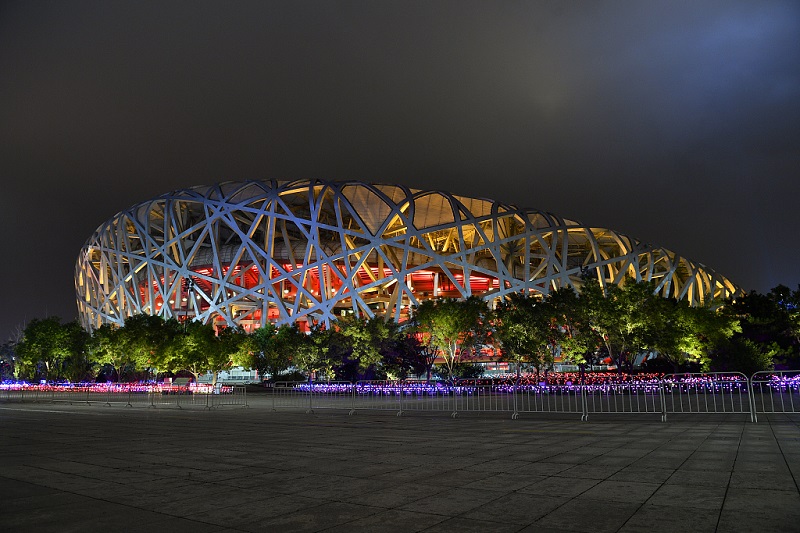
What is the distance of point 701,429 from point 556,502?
8809 mm

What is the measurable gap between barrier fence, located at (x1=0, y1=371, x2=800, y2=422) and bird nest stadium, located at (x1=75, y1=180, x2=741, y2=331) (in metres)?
20.3

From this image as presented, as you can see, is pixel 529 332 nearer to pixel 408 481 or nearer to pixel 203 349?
pixel 203 349

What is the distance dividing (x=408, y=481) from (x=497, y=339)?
3867 cm

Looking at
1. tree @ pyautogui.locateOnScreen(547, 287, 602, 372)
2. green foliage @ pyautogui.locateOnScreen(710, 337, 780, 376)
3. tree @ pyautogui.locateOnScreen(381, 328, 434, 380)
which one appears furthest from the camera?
tree @ pyautogui.locateOnScreen(381, 328, 434, 380)

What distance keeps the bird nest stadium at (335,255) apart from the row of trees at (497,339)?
10155mm

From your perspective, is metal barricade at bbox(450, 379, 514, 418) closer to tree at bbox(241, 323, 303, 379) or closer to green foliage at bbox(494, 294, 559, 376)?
green foliage at bbox(494, 294, 559, 376)

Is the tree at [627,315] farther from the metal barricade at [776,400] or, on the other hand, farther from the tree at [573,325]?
the metal barricade at [776,400]

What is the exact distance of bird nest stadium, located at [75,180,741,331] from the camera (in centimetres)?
6078

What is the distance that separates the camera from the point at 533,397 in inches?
1211

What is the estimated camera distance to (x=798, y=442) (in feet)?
31.5

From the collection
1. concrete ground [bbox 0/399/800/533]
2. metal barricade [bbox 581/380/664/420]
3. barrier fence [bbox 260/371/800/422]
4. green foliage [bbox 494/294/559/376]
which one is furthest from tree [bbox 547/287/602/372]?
concrete ground [bbox 0/399/800/533]

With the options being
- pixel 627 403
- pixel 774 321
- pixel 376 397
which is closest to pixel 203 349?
pixel 376 397

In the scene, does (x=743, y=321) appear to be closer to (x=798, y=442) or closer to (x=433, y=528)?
(x=798, y=442)

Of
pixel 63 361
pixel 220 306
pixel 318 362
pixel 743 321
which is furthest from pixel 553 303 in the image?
pixel 63 361
